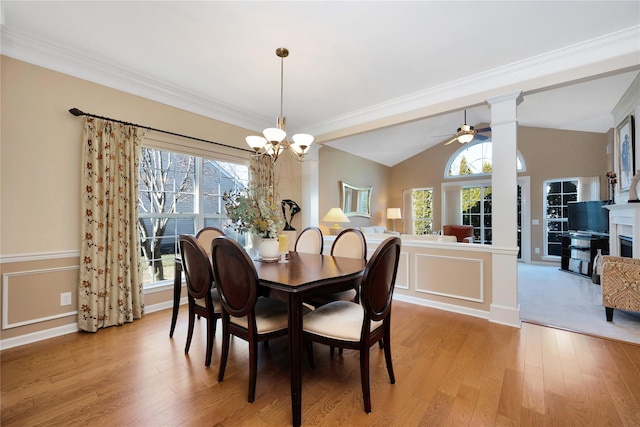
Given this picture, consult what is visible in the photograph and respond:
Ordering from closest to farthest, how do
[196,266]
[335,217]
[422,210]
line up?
[196,266]
[335,217]
[422,210]

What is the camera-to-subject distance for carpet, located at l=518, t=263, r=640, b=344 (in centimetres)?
274

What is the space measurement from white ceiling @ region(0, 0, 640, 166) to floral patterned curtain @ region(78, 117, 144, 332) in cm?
64

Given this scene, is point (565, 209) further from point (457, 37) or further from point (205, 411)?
point (205, 411)

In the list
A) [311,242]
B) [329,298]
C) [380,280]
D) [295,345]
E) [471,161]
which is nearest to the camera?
[295,345]

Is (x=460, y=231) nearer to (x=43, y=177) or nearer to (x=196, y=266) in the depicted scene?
(x=196, y=266)

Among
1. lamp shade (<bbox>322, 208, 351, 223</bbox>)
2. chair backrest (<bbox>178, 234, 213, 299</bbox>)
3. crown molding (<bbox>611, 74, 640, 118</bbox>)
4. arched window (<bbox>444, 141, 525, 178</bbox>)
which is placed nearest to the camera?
chair backrest (<bbox>178, 234, 213, 299</bbox>)

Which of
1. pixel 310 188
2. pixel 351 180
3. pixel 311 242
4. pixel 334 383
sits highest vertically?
pixel 351 180

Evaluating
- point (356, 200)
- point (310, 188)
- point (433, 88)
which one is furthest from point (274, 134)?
point (356, 200)

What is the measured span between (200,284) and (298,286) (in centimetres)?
100

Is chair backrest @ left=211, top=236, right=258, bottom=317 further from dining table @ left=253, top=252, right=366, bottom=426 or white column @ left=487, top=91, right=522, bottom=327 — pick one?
white column @ left=487, top=91, right=522, bottom=327

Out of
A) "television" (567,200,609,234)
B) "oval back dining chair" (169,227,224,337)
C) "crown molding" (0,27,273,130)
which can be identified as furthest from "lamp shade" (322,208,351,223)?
"television" (567,200,609,234)

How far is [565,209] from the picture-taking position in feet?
20.6

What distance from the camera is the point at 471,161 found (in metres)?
7.38

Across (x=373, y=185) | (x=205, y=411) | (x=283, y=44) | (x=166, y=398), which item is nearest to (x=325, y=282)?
(x=205, y=411)
